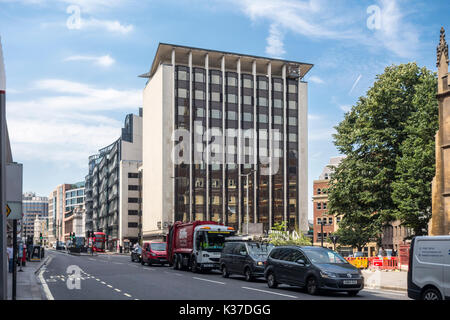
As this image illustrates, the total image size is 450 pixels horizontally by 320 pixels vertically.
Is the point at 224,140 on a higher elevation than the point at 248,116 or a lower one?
lower

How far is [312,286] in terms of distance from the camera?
63.4 ft

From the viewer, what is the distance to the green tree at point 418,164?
40594 millimetres

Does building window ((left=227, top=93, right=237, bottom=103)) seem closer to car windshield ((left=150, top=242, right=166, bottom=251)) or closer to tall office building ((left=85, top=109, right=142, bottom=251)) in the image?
tall office building ((left=85, top=109, right=142, bottom=251))

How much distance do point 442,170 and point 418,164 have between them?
91.5 inches

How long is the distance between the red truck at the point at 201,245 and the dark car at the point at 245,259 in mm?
4221

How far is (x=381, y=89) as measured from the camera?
43469 millimetres

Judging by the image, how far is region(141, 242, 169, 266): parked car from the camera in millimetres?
43438

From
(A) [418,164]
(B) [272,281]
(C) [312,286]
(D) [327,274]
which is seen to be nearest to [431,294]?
(D) [327,274]

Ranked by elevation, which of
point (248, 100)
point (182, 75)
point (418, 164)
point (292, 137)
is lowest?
point (418, 164)

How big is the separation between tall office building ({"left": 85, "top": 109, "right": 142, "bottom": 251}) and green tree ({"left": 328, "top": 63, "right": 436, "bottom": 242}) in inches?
3402

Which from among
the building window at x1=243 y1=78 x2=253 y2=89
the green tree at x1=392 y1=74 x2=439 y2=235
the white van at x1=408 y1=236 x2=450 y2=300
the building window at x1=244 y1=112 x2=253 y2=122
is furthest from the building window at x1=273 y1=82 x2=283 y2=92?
the white van at x1=408 y1=236 x2=450 y2=300

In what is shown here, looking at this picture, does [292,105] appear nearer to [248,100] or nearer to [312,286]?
[248,100]

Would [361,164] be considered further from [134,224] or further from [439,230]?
[134,224]

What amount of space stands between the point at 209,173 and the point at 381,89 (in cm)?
5698
